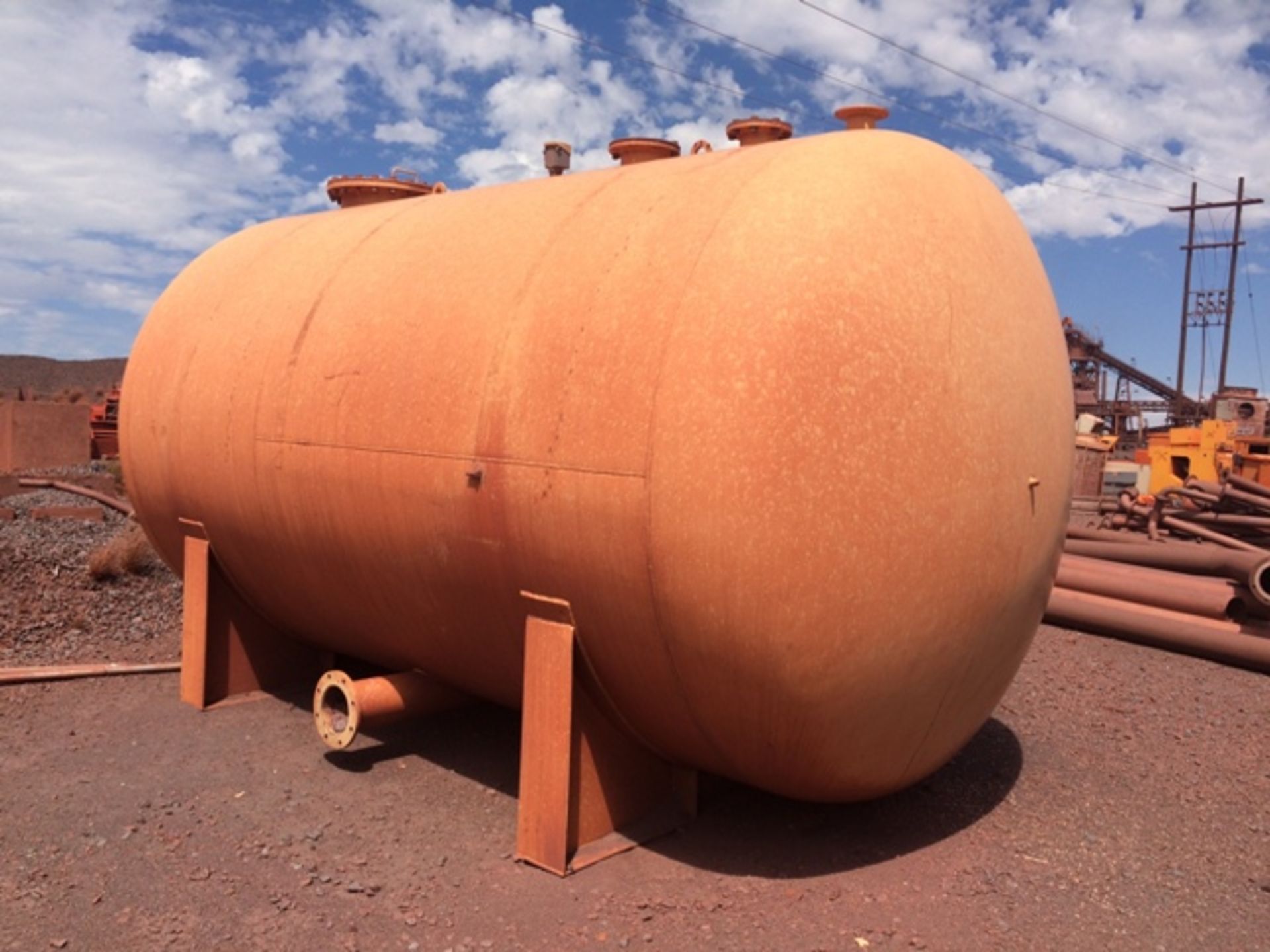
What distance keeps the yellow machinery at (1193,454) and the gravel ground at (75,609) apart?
13.7 metres

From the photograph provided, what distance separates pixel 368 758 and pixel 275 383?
1.90 metres

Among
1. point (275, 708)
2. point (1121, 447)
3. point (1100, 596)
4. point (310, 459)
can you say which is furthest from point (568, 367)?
point (1121, 447)

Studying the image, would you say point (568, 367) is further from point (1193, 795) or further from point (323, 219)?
point (1193, 795)

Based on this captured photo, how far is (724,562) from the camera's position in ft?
10.6

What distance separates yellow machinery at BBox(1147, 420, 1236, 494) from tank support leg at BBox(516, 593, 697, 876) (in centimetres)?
1369

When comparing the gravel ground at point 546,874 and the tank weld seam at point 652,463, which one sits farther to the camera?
the gravel ground at point 546,874

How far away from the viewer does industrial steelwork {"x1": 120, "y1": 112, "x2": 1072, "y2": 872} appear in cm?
325

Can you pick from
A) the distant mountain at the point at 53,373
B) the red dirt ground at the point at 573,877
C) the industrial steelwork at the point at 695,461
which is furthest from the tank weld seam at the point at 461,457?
the distant mountain at the point at 53,373

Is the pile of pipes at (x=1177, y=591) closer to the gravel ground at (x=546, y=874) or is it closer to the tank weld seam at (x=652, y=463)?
the gravel ground at (x=546, y=874)

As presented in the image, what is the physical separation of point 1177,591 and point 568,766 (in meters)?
6.06

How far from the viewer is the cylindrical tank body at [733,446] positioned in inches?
128

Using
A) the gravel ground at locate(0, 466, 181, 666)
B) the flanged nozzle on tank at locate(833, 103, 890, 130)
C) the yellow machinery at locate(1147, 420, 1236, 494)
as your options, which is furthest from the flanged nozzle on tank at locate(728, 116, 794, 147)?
the yellow machinery at locate(1147, 420, 1236, 494)

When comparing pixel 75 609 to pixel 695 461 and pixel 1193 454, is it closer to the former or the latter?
pixel 695 461

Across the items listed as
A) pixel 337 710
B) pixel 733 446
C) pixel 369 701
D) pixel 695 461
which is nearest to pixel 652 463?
pixel 695 461
